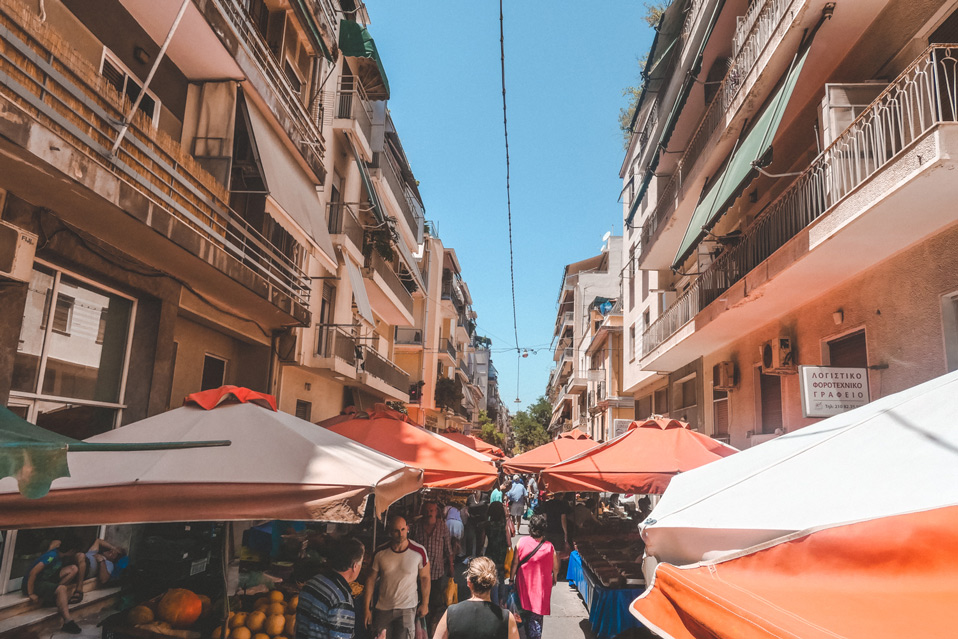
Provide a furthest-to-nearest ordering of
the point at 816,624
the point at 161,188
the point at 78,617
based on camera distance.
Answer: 1. the point at 161,188
2. the point at 78,617
3. the point at 816,624

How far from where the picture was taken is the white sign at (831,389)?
844cm

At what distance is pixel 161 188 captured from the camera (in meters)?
8.60

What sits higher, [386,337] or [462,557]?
[386,337]

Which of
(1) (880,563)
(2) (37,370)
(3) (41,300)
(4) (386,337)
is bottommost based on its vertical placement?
(1) (880,563)

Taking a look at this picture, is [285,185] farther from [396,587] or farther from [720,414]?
[720,414]

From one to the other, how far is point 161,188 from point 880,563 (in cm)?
902

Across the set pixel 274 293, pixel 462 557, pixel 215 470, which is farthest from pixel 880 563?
pixel 274 293

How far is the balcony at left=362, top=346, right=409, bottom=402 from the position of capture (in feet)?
64.2

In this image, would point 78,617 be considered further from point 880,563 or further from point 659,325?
point 659,325

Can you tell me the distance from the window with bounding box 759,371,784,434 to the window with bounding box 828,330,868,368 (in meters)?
1.98

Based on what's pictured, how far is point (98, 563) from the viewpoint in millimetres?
7297

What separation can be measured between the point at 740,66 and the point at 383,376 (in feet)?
47.5

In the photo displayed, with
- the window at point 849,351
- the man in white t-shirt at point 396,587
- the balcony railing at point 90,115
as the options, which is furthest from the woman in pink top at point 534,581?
the balcony railing at point 90,115

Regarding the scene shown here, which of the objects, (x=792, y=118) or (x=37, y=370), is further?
(x=792, y=118)
